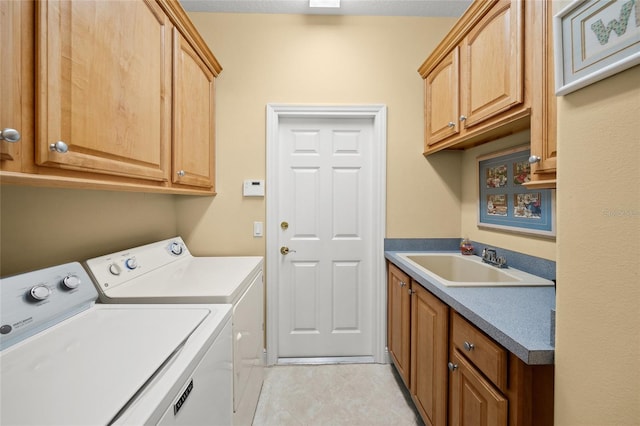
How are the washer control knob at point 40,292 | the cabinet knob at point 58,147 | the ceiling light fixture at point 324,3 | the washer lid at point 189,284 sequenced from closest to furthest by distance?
the cabinet knob at point 58,147, the washer control knob at point 40,292, the washer lid at point 189,284, the ceiling light fixture at point 324,3

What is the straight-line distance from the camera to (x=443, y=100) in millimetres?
1750

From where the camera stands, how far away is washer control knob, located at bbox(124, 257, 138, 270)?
1.27 m

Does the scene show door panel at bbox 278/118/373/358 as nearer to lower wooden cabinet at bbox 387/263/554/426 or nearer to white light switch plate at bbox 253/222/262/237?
white light switch plate at bbox 253/222/262/237

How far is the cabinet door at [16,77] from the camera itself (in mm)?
615

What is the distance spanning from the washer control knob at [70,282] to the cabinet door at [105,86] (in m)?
0.43

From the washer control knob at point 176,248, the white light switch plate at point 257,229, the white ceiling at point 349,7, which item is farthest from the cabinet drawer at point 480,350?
the white ceiling at point 349,7

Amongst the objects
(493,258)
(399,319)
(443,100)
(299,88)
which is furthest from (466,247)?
(299,88)

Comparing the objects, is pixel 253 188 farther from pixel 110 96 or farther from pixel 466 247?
pixel 466 247

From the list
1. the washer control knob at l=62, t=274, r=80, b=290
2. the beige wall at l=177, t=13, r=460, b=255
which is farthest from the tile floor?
the washer control knob at l=62, t=274, r=80, b=290

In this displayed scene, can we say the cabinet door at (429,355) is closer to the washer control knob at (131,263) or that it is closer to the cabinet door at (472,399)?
the cabinet door at (472,399)

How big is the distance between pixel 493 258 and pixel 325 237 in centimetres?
119

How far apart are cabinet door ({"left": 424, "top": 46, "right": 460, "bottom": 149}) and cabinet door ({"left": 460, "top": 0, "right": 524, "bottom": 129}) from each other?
0.07 meters

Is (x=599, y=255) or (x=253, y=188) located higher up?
(x=253, y=188)

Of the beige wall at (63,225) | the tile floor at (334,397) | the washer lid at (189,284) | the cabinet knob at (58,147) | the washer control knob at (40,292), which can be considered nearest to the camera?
the cabinet knob at (58,147)
